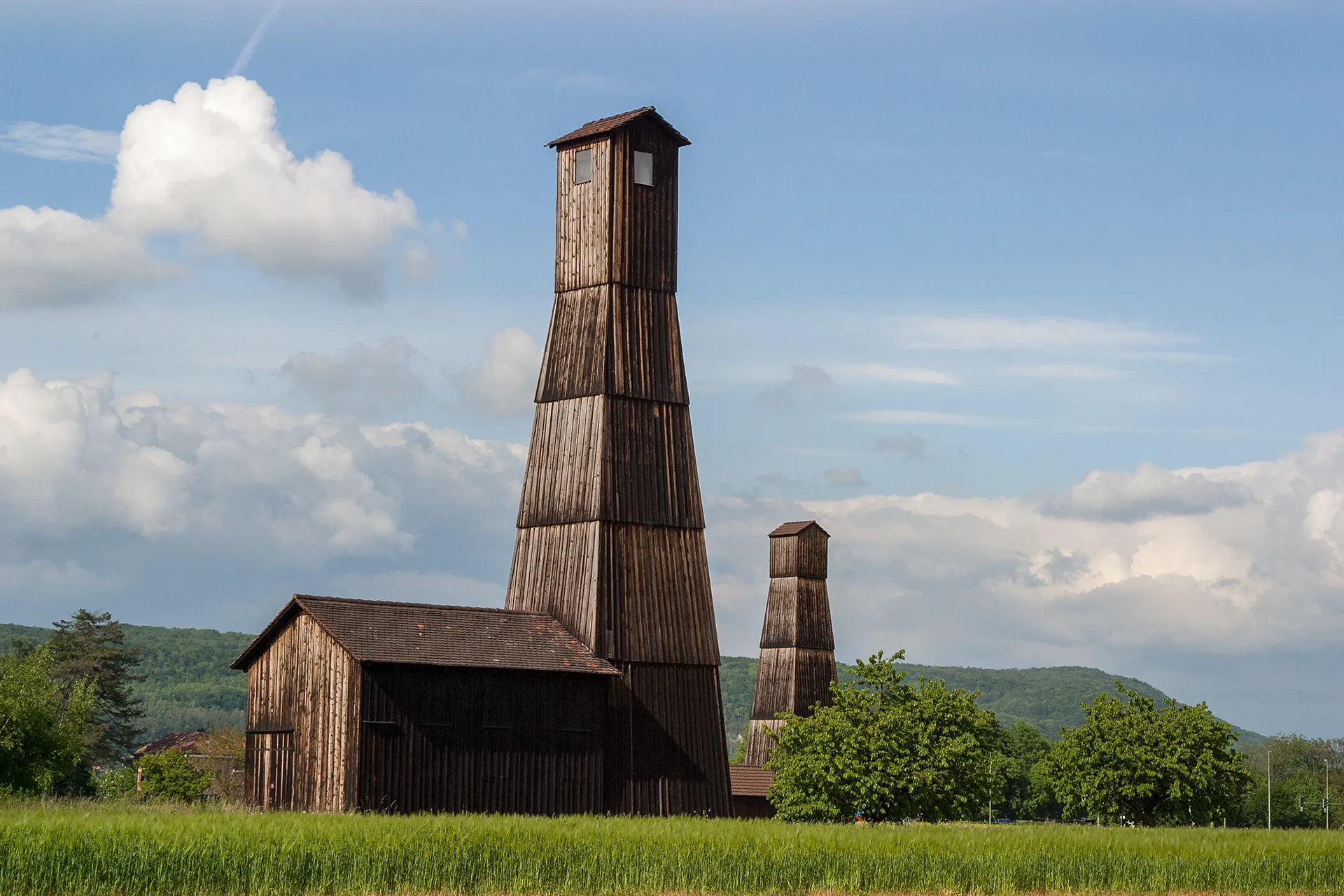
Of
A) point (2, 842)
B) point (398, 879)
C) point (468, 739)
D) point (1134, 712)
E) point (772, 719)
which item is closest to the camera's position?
point (2, 842)

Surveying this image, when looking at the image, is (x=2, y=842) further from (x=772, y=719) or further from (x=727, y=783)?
(x=772, y=719)

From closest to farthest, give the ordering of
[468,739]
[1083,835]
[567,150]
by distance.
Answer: [1083,835], [468,739], [567,150]

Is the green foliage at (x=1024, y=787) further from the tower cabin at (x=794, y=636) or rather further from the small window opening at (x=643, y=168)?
the small window opening at (x=643, y=168)

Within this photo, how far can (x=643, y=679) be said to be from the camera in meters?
46.9

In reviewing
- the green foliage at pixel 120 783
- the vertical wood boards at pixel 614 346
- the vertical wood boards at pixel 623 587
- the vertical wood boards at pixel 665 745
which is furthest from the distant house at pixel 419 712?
the green foliage at pixel 120 783

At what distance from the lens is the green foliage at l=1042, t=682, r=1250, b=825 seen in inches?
2418

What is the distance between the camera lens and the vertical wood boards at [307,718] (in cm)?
4156

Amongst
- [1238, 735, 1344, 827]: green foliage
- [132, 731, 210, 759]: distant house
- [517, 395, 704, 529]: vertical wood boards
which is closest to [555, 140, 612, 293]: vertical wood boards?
[517, 395, 704, 529]: vertical wood boards

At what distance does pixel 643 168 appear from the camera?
49.7m

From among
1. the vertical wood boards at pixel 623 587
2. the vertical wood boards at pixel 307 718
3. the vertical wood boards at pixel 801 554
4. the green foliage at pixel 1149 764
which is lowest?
the green foliage at pixel 1149 764

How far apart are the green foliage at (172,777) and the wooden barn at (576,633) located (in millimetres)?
28816

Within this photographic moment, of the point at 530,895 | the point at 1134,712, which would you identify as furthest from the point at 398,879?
the point at 1134,712

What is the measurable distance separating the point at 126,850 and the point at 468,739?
15613 millimetres

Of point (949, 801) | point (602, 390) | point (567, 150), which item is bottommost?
point (949, 801)
